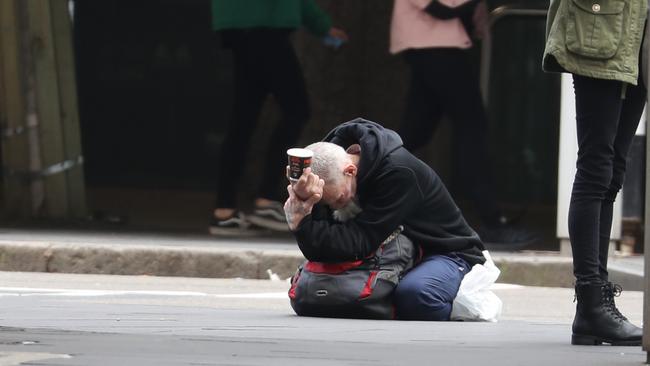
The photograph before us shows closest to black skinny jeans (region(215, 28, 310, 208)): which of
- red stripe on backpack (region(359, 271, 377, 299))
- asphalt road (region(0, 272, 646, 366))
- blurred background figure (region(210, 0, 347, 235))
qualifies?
blurred background figure (region(210, 0, 347, 235))

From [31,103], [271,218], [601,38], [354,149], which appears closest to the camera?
[601,38]

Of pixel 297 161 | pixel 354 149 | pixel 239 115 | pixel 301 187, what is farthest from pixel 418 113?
pixel 297 161

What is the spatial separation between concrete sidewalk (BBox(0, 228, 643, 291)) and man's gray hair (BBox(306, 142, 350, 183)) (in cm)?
235

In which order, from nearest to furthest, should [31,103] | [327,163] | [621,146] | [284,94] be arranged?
[621,146] → [327,163] → [284,94] → [31,103]

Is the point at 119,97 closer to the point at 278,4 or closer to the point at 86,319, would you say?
the point at 278,4

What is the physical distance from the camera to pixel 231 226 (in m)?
8.77

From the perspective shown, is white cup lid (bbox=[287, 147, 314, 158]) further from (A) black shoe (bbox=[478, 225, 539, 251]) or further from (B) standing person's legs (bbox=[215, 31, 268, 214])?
(B) standing person's legs (bbox=[215, 31, 268, 214])

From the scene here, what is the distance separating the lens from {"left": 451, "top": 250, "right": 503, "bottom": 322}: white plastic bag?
5.57 metres

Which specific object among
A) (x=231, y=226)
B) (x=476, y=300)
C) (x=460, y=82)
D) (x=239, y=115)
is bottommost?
(x=231, y=226)

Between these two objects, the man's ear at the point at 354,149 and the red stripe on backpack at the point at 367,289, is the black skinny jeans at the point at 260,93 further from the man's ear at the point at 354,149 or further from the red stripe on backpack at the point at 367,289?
the red stripe on backpack at the point at 367,289

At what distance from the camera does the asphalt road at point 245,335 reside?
12.9ft

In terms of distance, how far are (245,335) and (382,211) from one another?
1.08 metres

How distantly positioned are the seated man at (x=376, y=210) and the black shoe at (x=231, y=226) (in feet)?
10.2

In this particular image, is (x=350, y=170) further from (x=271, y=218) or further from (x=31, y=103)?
(x=31, y=103)
